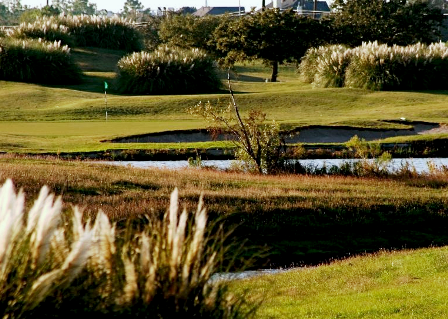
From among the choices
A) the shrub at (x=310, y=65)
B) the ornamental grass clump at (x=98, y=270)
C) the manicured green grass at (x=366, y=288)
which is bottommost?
the shrub at (x=310, y=65)

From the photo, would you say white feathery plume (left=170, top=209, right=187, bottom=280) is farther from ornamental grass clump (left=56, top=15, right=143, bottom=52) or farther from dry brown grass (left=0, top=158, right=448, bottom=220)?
ornamental grass clump (left=56, top=15, right=143, bottom=52)

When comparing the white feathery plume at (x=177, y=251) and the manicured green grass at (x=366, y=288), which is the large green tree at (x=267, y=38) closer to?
the manicured green grass at (x=366, y=288)

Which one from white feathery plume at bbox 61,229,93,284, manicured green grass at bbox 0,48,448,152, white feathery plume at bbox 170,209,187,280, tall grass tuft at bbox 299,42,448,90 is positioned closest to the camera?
white feathery plume at bbox 61,229,93,284

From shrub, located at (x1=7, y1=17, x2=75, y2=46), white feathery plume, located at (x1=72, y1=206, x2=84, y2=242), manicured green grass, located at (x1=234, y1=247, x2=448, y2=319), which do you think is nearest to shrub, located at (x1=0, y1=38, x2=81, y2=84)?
shrub, located at (x1=7, y1=17, x2=75, y2=46)

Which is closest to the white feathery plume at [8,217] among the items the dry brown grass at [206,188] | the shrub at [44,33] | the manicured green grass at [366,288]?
the manicured green grass at [366,288]

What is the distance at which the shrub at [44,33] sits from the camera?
58.9 metres

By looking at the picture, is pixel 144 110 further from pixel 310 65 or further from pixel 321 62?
pixel 310 65

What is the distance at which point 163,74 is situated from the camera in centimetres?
4803

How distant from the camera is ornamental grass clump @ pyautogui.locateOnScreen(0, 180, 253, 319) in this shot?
4930 mm

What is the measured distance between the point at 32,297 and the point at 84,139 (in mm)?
26506

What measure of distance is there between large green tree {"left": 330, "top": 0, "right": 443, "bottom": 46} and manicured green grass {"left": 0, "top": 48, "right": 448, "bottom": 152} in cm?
1376

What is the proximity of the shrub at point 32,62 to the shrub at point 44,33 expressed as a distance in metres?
7.58

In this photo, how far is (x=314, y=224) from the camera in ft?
59.8

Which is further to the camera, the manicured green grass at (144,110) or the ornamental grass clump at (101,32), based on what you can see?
the ornamental grass clump at (101,32)
